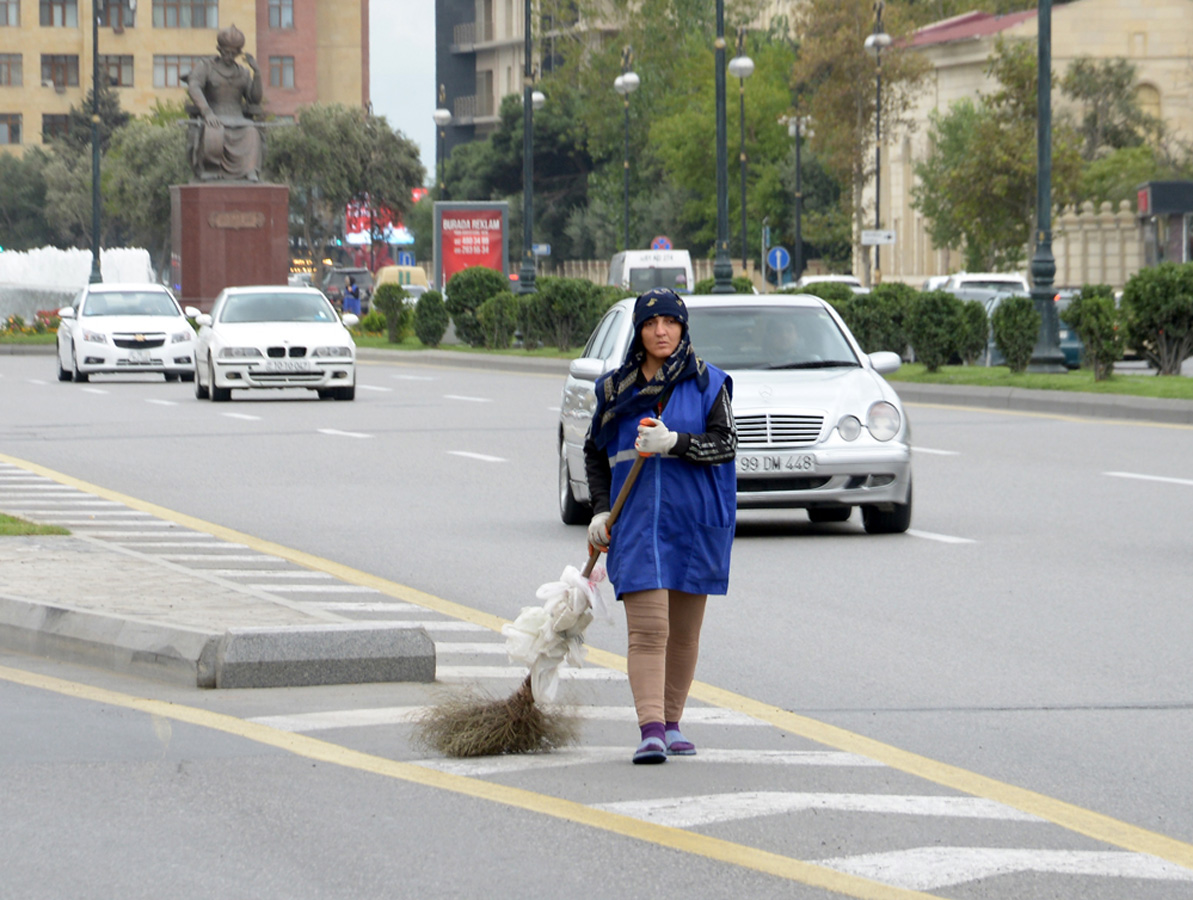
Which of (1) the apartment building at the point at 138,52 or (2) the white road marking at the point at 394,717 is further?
(1) the apartment building at the point at 138,52

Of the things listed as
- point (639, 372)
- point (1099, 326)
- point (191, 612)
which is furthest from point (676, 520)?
point (1099, 326)

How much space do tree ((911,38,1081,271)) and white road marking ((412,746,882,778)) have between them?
55.8 m

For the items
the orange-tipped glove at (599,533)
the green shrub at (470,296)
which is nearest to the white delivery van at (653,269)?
the green shrub at (470,296)

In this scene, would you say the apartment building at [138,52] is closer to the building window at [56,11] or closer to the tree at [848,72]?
the building window at [56,11]

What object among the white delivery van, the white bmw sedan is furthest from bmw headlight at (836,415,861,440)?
the white delivery van

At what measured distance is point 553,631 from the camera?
6781 millimetres

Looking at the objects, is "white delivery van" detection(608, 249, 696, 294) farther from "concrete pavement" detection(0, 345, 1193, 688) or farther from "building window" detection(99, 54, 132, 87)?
"building window" detection(99, 54, 132, 87)

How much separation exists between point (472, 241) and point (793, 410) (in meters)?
39.7

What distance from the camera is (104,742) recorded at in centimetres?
723

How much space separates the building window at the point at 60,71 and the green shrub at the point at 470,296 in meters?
86.2

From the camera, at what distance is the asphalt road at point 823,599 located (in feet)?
20.0

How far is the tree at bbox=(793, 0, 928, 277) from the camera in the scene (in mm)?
75250

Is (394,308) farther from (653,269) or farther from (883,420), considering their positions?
(883,420)

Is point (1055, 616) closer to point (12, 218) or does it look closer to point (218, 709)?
point (218, 709)
